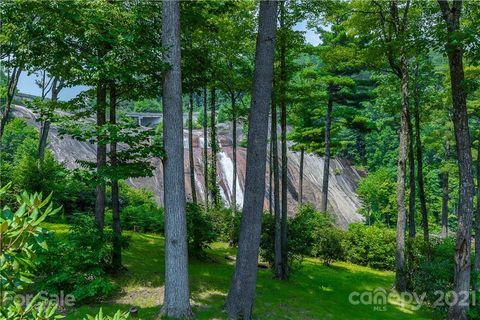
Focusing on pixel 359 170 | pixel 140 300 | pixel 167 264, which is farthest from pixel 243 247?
pixel 359 170

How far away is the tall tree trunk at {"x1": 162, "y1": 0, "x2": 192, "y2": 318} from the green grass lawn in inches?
16.3

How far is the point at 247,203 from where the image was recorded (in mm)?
5676

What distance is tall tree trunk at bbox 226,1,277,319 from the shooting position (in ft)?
18.4

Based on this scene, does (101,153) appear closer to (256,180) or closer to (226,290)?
(256,180)

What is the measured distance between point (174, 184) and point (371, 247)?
11.4m

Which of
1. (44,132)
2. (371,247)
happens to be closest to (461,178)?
(371,247)

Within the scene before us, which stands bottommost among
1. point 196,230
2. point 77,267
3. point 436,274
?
point 436,274

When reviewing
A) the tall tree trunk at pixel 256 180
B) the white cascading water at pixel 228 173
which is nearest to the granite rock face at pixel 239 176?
the white cascading water at pixel 228 173

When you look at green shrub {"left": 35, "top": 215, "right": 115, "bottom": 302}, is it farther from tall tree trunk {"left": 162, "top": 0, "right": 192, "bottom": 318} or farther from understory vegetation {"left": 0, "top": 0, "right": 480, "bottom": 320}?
tall tree trunk {"left": 162, "top": 0, "right": 192, "bottom": 318}

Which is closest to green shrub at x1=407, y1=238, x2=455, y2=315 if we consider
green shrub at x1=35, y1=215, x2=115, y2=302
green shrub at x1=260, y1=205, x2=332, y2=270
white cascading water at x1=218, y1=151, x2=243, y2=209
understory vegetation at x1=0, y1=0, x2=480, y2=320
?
understory vegetation at x1=0, y1=0, x2=480, y2=320

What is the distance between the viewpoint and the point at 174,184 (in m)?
5.64

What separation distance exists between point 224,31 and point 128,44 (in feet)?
21.5

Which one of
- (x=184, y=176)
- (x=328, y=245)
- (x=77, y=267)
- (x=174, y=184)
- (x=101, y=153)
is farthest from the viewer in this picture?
(x=328, y=245)

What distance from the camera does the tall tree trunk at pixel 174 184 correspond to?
5.46m
